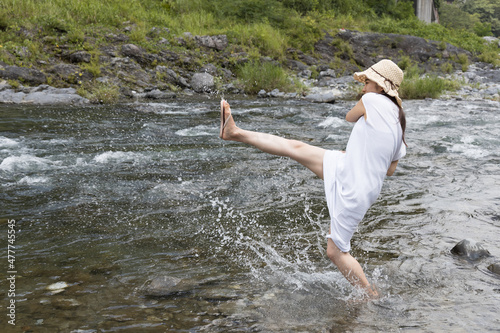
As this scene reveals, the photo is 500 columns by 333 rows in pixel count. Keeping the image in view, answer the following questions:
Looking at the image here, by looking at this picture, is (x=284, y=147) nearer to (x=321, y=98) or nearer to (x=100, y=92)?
(x=100, y=92)

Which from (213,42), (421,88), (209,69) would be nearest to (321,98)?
(421,88)

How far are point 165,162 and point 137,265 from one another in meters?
3.31

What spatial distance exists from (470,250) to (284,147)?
1.94 metres

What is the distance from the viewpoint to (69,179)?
5680mm

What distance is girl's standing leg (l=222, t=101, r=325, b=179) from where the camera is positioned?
11.0 ft

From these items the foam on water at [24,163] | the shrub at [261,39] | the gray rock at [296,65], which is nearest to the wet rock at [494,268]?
the foam on water at [24,163]

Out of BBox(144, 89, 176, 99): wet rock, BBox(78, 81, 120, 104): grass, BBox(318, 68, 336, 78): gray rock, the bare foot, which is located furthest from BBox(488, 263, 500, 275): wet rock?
Result: BBox(318, 68, 336, 78): gray rock

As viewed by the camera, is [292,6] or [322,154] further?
[292,6]

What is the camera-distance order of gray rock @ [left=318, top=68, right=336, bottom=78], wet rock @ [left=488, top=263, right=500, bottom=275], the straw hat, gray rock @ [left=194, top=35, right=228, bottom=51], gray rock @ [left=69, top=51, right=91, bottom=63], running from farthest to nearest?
gray rock @ [left=318, top=68, right=336, bottom=78] < gray rock @ [left=194, top=35, right=228, bottom=51] < gray rock @ [left=69, top=51, right=91, bottom=63] < wet rock @ [left=488, top=263, right=500, bottom=275] < the straw hat

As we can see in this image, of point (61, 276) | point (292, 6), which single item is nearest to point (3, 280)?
point (61, 276)

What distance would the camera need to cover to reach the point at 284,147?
3.48 meters

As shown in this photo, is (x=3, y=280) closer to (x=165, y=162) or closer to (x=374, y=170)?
(x=374, y=170)

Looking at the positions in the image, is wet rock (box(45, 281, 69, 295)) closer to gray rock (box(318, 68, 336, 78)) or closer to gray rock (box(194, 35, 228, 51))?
gray rock (box(194, 35, 228, 51))

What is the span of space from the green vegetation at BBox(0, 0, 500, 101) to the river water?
22.2 ft
